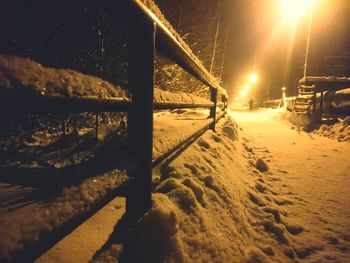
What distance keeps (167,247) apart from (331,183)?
130 inches

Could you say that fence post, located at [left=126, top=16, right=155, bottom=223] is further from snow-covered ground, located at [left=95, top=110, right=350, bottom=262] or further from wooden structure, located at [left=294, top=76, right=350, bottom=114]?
wooden structure, located at [left=294, top=76, right=350, bottom=114]

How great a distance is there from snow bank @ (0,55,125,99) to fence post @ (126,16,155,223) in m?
0.34

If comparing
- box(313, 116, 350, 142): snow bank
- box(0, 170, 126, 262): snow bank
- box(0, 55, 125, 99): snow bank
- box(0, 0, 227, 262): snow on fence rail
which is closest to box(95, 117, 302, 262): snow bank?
box(0, 0, 227, 262): snow on fence rail

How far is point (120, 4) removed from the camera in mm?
969

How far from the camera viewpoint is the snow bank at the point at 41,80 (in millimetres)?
575

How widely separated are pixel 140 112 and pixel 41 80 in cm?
61

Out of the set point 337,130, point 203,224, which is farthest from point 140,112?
point 337,130

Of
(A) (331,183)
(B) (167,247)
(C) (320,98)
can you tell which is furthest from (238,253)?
(C) (320,98)

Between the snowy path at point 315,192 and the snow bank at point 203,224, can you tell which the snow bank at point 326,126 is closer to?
the snowy path at point 315,192

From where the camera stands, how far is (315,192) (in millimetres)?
3215

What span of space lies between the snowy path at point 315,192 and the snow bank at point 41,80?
1912 mm

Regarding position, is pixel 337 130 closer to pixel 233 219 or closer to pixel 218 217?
pixel 233 219

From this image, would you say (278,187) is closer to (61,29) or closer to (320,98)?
(61,29)

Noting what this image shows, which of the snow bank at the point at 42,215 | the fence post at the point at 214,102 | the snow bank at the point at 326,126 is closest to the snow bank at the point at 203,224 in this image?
the snow bank at the point at 42,215
